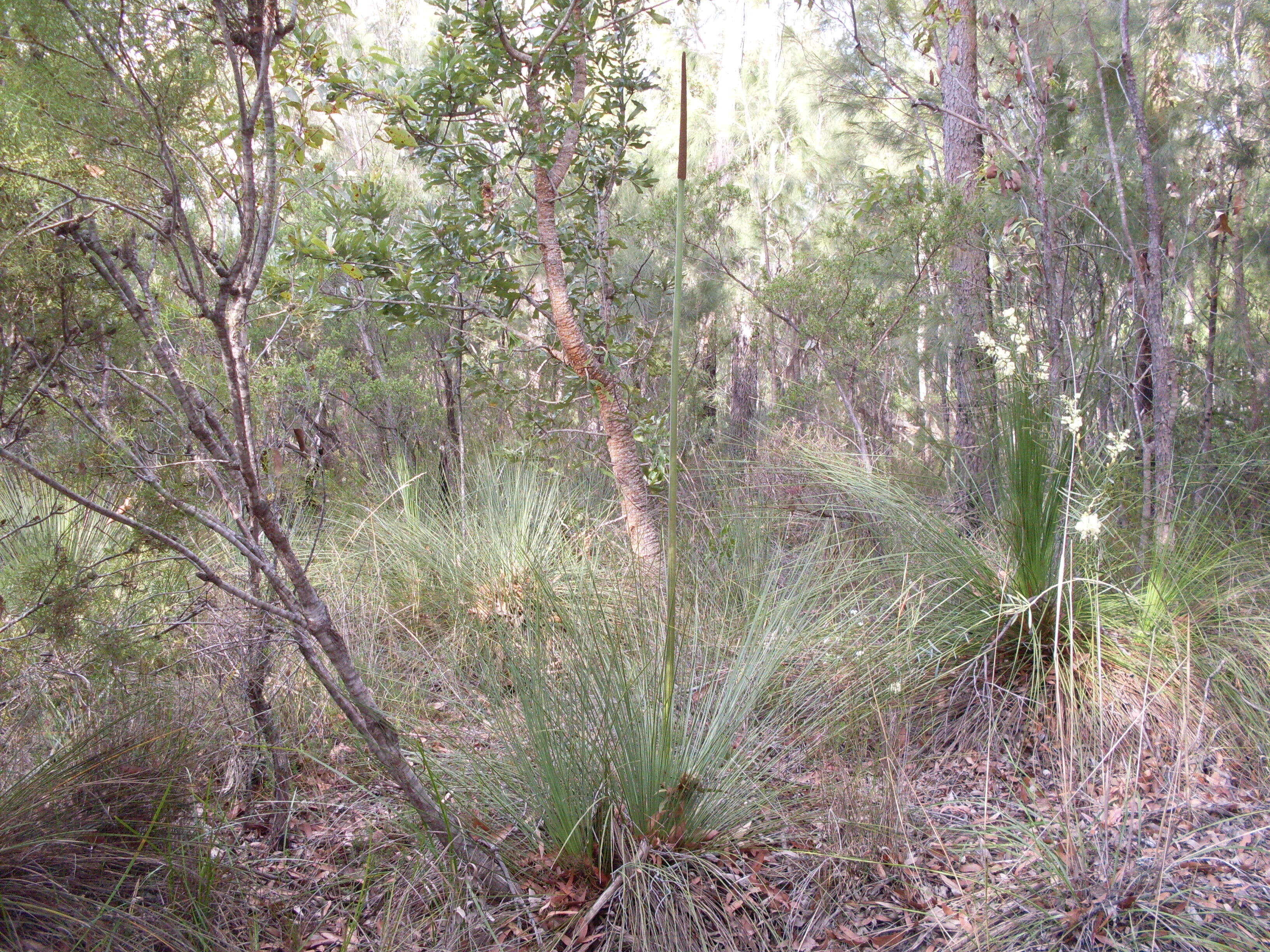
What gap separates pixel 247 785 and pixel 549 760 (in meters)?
1.44

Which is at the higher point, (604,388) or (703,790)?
(604,388)

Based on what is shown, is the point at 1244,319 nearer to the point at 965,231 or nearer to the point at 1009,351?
the point at 965,231

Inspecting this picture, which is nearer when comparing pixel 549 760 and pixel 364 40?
pixel 549 760

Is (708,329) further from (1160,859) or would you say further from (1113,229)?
(1160,859)

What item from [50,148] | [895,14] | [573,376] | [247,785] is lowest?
[247,785]

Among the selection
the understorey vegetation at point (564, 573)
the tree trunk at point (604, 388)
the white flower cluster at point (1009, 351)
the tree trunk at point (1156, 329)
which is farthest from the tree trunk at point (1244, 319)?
the tree trunk at point (604, 388)

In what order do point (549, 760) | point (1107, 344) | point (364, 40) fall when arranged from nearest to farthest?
point (549, 760) < point (1107, 344) < point (364, 40)

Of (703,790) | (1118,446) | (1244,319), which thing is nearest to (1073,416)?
(1118,446)

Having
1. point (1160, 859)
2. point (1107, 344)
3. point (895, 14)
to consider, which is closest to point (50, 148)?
point (1160, 859)

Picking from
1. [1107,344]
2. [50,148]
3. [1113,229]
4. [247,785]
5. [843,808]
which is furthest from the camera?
[1113,229]

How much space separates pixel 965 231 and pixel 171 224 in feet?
16.0

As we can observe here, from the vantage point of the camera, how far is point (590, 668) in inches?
88.4

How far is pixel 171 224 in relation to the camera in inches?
73.4

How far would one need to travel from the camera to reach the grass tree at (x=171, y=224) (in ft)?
5.79
